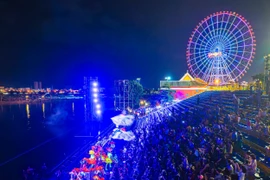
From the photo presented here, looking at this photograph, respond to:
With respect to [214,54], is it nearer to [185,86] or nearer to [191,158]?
[185,86]

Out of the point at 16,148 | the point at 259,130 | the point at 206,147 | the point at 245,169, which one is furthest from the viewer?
the point at 16,148

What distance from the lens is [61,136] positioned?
93.6ft

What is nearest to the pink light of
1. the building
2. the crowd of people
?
the building

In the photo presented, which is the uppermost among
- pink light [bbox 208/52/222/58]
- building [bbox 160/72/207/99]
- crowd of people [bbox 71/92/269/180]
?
pink light [bbox 208/52/222/58]

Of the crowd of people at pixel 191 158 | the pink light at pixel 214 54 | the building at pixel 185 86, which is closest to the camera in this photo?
the crowd of people at pixel 191 158

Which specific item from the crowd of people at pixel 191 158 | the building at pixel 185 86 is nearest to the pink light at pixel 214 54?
the building at pixel 185 86

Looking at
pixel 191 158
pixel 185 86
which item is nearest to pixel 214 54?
pixel 185 86

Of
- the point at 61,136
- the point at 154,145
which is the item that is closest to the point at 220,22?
the point at 154,145

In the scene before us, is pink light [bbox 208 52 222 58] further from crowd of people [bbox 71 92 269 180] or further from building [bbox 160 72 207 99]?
crowd of people [bbox 71 92 269 180]

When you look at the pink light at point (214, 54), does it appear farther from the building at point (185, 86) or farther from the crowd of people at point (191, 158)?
the crowd of people at point (191, 158)

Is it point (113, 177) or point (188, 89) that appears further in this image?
point (188, 89)

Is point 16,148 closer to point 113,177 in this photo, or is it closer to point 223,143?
point 113,177

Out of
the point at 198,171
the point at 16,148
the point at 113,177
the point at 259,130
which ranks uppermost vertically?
the point at 259,130

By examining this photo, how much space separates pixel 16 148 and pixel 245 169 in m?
25.8
